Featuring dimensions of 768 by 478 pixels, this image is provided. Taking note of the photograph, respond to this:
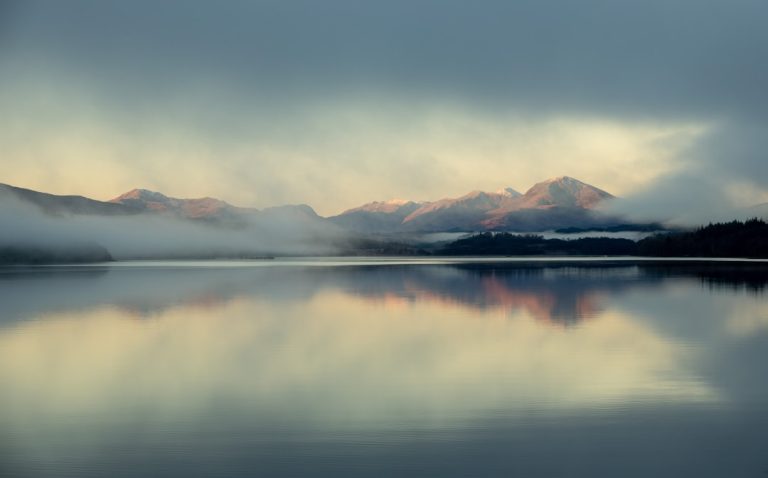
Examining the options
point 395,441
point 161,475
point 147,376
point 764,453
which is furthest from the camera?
point 147,376

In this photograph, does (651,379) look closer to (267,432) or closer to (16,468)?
(267,432)

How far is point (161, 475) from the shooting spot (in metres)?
10.6

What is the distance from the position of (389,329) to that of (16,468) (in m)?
18.5

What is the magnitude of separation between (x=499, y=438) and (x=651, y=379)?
6.91 m

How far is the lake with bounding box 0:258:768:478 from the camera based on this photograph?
37.1ft

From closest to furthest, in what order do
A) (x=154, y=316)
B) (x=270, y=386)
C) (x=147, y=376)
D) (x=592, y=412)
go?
1. (x=592, y=412)
2. (x=270, y=386)
3. (x=147, y=376)
4. (x=154, y=316)

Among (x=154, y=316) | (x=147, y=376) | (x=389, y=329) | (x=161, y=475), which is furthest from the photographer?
(x=154, y=316)

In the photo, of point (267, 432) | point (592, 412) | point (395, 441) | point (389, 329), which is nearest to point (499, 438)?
point (395, 441)

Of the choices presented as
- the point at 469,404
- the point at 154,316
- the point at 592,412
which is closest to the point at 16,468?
the point at 469,404

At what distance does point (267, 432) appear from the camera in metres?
13.0

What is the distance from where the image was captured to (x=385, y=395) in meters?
16.1

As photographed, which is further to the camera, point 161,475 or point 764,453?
point 764,453

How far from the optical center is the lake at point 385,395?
1131 cm

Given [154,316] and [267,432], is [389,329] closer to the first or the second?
[154,316]
